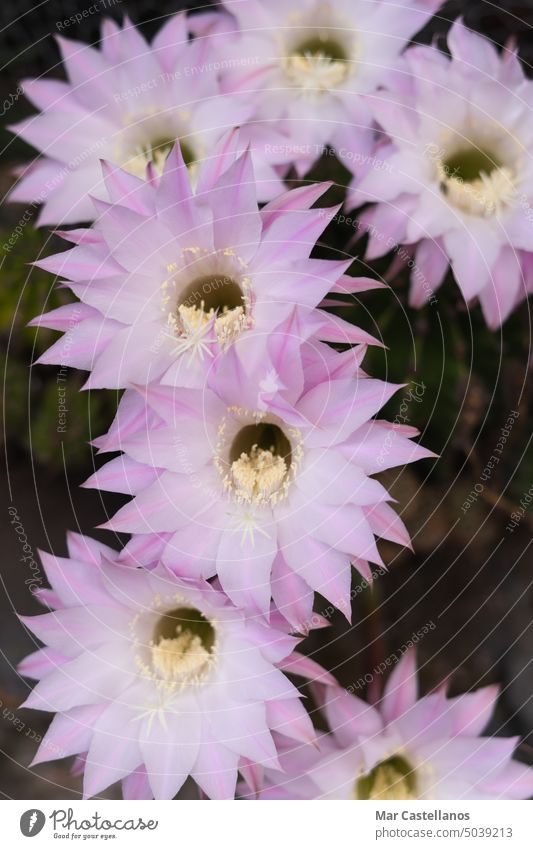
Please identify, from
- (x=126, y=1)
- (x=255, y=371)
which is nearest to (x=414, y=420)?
(x=255, y=371)

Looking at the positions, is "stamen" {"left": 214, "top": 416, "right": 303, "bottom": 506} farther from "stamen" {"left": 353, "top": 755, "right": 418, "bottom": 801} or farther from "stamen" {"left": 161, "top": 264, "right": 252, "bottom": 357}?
"stamen" {"left": 353, "top": 755, "right": 418, "bottom": 801}

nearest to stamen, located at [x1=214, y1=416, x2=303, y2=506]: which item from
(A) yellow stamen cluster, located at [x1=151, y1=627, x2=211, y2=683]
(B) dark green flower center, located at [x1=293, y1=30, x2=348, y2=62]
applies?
(A) yellow stamen cluster, located at [x1=151, y1=627, x2=211, y2=683]

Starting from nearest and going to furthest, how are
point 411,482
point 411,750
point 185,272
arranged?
point 185,272 < point 411,750 < point 411,482

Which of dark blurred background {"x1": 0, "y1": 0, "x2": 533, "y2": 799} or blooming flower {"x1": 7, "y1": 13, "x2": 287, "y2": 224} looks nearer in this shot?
blooming flower {"x1": 7, "y1": 13, "x2": 287, "y2": 224}

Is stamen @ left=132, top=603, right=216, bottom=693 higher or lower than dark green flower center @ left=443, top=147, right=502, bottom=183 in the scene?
lower

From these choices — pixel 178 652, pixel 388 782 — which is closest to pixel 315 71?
pixel 178 652

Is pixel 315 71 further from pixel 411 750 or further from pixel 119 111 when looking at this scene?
pixel 411 750
